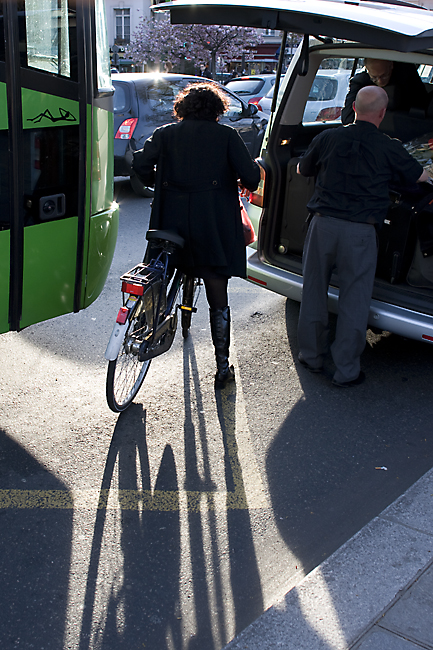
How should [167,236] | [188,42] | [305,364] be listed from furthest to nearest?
1. [188,42]
2. [305,364]
3. [167,236]

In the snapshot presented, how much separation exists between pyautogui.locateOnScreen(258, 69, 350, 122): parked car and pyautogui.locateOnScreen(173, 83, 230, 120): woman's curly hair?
5.62ft

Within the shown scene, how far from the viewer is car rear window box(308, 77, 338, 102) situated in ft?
16.9

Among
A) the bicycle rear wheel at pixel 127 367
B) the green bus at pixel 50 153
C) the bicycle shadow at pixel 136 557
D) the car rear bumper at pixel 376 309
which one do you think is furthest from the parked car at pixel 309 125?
the bicycle shadow at pixel 136 557

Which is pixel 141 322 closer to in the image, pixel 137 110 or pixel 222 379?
pixel 222 379

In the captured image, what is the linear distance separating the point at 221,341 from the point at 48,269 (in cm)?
117

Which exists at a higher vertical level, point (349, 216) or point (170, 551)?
point (349, 216)

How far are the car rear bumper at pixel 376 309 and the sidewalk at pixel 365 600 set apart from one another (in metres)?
1.44

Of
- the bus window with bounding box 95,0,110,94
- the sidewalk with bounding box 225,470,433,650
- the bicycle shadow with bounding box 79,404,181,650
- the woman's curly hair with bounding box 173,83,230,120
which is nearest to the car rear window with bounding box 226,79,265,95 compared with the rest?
the bus window with bounding box 95,0,110,94

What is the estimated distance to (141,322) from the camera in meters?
3.78

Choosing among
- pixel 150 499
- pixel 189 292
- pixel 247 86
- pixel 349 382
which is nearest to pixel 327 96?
pixel 189 292

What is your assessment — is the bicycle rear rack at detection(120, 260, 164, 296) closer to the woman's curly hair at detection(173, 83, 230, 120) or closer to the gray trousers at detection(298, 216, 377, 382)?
the woman's curly hair at detection(173, 83, 230, 120)

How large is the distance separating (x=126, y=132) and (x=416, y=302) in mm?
6442

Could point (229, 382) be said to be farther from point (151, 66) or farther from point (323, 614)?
point (151, 66)

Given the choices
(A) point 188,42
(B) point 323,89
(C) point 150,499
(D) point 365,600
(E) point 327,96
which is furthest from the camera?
(A) point 188,42
